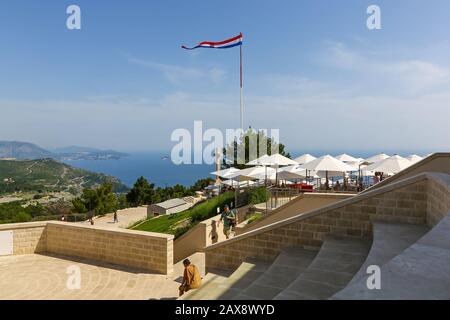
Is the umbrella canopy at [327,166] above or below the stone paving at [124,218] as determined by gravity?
above

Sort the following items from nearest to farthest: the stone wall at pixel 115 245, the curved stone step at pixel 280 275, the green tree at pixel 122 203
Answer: the curved stone step at pixel 280 275
the stone wall at pixel 115 245
the green tree at pixel 122 203

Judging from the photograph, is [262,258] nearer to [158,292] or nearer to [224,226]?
[158,292]

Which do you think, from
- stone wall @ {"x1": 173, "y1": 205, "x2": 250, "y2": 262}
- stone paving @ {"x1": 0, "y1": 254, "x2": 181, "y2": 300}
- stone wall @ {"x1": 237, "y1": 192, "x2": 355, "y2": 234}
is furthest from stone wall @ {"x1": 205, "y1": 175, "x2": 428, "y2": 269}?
stone wall @ {"x1": 173, "y1": 205, "x2": 250, "y2": 262}

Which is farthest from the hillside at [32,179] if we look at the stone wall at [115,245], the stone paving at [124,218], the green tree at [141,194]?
the stone wall at [115,245]

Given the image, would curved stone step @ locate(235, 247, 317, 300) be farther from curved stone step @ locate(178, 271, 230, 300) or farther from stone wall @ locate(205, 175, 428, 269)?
curved stone step @ locate(178, 271, 230, 300)

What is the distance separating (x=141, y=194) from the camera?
2207 inches

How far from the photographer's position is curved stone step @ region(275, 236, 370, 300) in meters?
5.17

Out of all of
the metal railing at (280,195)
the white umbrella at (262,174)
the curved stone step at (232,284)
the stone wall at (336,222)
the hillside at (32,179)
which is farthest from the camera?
the hillside at (32,179)

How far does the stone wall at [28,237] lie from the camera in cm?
1145

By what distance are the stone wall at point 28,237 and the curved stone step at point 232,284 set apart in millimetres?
→ 7675

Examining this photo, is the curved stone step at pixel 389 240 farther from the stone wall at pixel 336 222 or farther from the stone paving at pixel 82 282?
the stone paving at pixel 82 282
